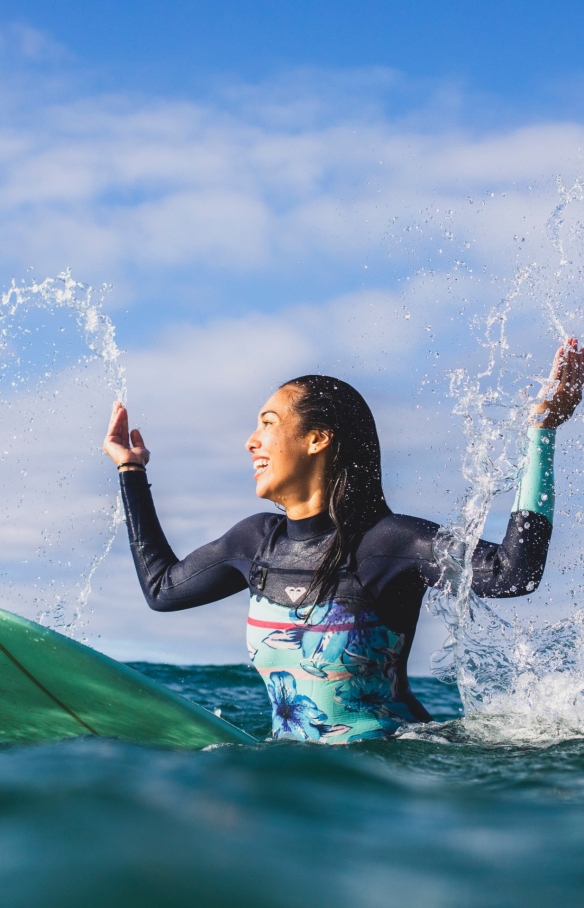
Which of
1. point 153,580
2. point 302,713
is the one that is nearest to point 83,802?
point 302,713

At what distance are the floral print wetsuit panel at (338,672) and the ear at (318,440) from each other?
0.55 metres

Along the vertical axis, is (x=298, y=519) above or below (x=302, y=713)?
above

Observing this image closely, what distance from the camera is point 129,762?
1.86 meters

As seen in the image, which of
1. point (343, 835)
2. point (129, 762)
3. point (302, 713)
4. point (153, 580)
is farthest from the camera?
point (153, 580)

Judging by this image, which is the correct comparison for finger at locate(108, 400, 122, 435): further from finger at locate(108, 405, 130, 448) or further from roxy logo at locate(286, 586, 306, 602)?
roxy logo at locate(286, 586, 306, 602)

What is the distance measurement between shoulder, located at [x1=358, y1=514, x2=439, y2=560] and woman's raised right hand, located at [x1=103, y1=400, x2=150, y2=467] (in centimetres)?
115

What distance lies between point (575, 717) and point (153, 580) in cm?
164

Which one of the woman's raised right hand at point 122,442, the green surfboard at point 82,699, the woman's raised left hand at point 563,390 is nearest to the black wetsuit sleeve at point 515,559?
the woman's raised left hand at point 563,390

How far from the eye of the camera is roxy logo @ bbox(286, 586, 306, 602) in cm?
288

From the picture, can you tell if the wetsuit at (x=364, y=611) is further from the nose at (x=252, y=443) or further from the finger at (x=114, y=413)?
the finger at (x=114, y=413)

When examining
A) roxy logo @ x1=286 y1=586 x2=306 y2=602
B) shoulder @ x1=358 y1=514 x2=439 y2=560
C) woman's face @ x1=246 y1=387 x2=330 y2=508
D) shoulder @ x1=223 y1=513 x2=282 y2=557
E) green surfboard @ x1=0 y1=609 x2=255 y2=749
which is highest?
woman's face @ x1=246 y1=387 x2=330 y2=508

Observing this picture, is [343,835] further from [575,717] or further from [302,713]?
[575,717]

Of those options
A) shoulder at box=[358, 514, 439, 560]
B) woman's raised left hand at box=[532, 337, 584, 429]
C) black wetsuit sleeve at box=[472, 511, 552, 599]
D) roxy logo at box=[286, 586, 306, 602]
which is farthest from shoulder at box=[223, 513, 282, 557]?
woman's raised left hand at box=[532, 337, 584, 429]

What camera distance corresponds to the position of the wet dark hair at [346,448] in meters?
2.97
